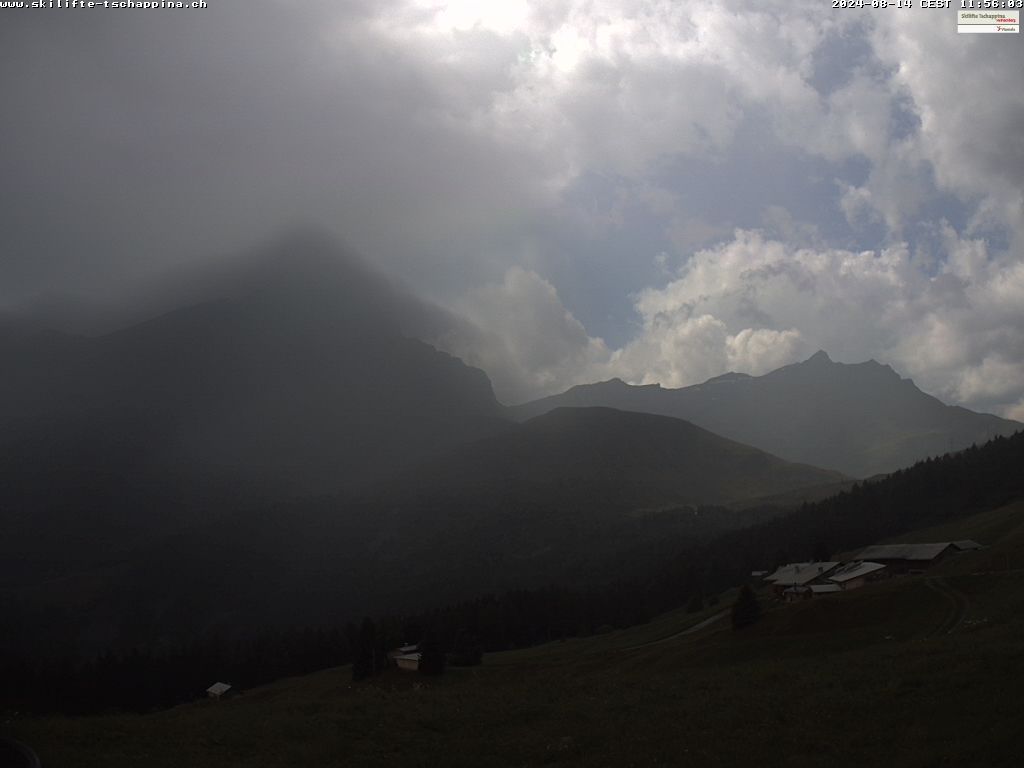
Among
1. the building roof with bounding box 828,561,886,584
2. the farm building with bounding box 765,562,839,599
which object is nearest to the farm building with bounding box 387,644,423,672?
the farm building with bounding box 765,562,839,599

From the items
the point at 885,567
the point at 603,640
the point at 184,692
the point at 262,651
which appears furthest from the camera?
the point at 262,651

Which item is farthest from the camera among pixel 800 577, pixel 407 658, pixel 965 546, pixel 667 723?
pixel 800 577

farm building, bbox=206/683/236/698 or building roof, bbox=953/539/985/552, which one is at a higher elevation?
building roof, bbox=953/539/985/552

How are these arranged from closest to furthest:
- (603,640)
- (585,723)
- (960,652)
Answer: (585,723), (960,652), (603,640)

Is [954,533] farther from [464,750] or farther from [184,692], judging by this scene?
[184,692]

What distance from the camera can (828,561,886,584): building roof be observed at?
8519 centimetres

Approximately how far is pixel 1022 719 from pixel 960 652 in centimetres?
1258

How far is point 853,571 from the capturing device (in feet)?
288

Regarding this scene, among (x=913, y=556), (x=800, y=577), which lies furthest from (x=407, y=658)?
(x=913, y=556)

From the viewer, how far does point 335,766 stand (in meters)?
26.1

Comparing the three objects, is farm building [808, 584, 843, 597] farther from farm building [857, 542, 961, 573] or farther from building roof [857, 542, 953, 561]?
building roof [857, 542, 953, 561]

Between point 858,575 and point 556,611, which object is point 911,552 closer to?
point 858,575

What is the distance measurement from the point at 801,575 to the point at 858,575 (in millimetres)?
11953

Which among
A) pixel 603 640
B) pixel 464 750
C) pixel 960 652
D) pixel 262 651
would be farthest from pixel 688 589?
pixel 464 750
